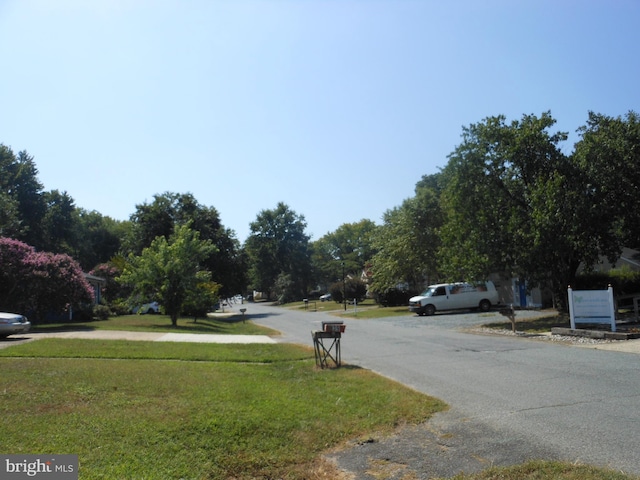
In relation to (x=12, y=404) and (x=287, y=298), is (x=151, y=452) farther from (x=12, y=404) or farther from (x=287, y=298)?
(x=287, y=298)

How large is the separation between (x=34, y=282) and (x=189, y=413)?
18.8 m

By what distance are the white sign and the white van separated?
47.9ft

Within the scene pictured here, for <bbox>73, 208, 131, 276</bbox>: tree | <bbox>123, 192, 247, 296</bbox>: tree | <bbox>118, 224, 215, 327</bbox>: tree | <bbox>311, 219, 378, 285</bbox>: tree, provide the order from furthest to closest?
<bbox>311, 219, 378, 285</bbox>: tree
<bbox>73, 208, 131, 276</bbox>: tree
<bbox>123, 192, 247, 296</bbox>: tree
<bbox>118, 224, 215, 327</bbox>: tree

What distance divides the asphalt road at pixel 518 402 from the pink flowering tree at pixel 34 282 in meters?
14.4

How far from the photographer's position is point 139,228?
43.0 m

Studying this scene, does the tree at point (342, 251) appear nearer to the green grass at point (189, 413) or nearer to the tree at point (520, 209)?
the tree at point (520, 209)

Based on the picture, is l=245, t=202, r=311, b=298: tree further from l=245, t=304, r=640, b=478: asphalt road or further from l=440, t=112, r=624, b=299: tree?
l=245, t=304, r=640, b=478: asphalt road

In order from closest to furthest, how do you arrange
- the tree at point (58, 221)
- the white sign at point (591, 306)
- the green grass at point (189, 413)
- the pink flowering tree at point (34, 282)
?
the green grass at point (189, 413)
the white sign at point (591, 306)
the pink flowering tree at point (34, 282)
the tree at point (58, 221)

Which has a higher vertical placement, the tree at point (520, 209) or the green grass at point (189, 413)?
the tree at point (520, 209)

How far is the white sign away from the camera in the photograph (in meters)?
17.0

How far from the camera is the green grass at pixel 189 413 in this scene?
501cm

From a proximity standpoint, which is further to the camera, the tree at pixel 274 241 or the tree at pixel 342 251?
the tree at pixel 342 251

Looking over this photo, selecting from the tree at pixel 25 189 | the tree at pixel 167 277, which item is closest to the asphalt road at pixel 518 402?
the tree at pixel 167 277

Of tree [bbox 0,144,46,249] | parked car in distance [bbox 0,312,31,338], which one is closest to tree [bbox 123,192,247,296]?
tree [bbox 0,144,46,249]
